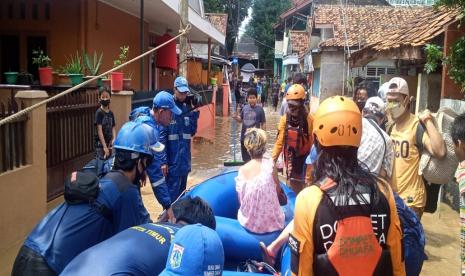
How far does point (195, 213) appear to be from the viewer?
2.52 meters

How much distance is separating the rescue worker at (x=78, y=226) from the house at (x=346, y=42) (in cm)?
1676

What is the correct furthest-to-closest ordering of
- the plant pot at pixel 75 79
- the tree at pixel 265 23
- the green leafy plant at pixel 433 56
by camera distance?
the tree at pixel 265 23 → the plant pot at pixel 75 79 → the green leafy plant at pixel 433 56

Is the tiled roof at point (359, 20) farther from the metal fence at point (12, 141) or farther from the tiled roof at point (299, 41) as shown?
the metal fence at point (12, 141)

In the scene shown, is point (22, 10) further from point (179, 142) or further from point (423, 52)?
point (423, 52)

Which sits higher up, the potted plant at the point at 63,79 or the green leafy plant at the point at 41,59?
the green leafy plant at the point at 41,59

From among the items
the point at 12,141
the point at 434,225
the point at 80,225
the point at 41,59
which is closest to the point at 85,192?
the point at 80,225

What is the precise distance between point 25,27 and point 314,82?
18.8 metres

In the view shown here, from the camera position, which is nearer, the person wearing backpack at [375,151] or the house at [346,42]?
the person wearing backpack at [375,151]

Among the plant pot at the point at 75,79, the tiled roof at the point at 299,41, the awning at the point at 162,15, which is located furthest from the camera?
the tiled roof at the point at 299,41

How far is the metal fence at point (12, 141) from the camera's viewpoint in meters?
5.27

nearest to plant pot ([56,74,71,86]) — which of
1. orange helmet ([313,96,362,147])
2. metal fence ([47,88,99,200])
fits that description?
metal fence ([47,88,99,200])

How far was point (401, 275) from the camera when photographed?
7.42 ft

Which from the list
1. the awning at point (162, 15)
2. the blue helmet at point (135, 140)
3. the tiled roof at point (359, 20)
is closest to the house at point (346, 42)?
the tiled roof at point (359, 20)

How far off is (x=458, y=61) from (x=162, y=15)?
31.2 ft
